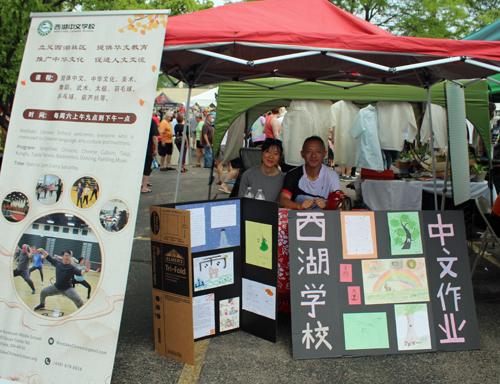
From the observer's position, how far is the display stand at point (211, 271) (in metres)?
2.55

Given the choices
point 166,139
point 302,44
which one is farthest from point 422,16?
point 302,44

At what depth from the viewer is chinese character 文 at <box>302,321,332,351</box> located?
2.69 metres

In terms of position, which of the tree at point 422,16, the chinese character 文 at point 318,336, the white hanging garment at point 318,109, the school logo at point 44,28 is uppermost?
the tree at point 422,16

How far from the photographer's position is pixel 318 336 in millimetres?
2705

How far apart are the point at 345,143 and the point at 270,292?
3847 mm

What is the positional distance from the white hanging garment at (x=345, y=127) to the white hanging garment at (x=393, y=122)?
480 millimetres

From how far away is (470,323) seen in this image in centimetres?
281

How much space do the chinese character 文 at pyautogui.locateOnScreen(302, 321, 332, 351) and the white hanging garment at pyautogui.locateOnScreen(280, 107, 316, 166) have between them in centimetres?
362

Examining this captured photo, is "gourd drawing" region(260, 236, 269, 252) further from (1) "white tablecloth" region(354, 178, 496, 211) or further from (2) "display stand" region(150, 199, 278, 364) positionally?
(1) "white tablecloth" region(354, 178, 496, 211)

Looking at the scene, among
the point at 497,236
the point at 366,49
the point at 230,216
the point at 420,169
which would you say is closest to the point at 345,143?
the point at 420,169

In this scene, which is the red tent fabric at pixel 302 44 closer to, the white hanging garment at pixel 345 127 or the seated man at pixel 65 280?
the white hanging garment at pixel 345 127

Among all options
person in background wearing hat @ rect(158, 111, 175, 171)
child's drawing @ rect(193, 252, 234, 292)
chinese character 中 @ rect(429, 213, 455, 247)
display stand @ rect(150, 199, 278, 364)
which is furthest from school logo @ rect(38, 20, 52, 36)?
person in background wearing hat @ rect(158, 111, 175, 171)

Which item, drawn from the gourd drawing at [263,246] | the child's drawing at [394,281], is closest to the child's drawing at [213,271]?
the gourd drawing at [263,246]

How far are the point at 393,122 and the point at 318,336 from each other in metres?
3.88
